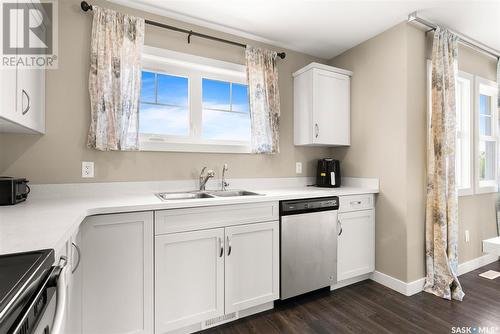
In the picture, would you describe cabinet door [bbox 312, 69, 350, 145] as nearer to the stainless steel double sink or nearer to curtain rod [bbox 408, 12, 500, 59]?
curtain rod [bbox 408, 12, 500, 59]

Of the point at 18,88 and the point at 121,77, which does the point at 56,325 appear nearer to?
the point at 18,88

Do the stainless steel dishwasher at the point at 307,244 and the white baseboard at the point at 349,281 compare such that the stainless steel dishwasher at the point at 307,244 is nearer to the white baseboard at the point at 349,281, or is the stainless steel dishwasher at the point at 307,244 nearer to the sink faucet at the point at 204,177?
the white baseboard at the point at 349,281

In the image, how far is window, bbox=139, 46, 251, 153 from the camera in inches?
88.0

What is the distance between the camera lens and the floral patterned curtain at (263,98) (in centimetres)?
252

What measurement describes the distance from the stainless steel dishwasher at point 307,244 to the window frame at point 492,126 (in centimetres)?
196

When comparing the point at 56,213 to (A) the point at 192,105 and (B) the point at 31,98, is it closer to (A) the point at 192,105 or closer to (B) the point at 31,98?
(B) the point at 31,98

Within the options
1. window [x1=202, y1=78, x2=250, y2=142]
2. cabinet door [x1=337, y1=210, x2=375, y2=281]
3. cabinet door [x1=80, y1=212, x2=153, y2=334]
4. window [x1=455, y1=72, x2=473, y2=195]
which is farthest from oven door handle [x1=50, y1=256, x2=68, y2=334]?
window [x1=455, y1=72, x2=473, y2=195]

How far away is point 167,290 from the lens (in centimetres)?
161

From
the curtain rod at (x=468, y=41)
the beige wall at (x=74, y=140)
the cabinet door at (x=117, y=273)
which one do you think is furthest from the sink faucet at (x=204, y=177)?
the curtain rod at (x=468, y=41)

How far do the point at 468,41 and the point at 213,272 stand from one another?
3.39 m

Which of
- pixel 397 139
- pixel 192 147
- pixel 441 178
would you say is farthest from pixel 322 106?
pixel 192 147

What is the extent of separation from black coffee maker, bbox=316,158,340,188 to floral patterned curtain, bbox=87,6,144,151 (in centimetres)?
186

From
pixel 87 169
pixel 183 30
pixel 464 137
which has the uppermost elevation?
pixel 183 30

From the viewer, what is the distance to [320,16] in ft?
7.41
